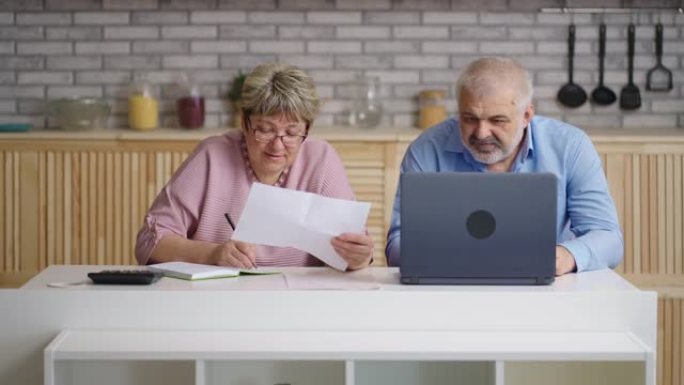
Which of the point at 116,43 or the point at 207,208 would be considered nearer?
the point at 207,208

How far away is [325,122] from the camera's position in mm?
5488

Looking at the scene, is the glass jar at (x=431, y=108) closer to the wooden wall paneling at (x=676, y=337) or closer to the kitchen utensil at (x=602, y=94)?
the kitchen utensil at (x=602, y=94)

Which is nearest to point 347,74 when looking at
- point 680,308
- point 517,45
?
point 517,45

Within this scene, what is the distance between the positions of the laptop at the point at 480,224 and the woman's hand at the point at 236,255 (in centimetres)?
49

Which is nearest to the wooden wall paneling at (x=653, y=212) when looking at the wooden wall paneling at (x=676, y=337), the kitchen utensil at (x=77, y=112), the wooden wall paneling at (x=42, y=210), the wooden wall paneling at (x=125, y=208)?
the wooden wall paneling at (x=676, y=337)

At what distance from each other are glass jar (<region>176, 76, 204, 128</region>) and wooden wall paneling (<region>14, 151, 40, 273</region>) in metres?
0.65

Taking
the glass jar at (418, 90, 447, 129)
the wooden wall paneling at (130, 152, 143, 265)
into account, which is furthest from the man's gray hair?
the wooden wall paneling at (130, 152, 143, 265)

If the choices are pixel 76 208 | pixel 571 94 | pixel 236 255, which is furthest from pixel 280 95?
pixel 571 94

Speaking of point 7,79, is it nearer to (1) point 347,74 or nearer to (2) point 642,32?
(1) point 347,74

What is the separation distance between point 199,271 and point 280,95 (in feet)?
2.13

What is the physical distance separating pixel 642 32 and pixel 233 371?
329 cm

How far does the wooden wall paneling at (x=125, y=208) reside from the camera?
5066 mm

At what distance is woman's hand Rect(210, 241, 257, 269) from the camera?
3188 mm

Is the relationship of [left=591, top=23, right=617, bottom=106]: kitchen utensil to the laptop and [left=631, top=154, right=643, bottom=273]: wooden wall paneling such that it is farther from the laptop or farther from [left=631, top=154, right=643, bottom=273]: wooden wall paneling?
the laptop
